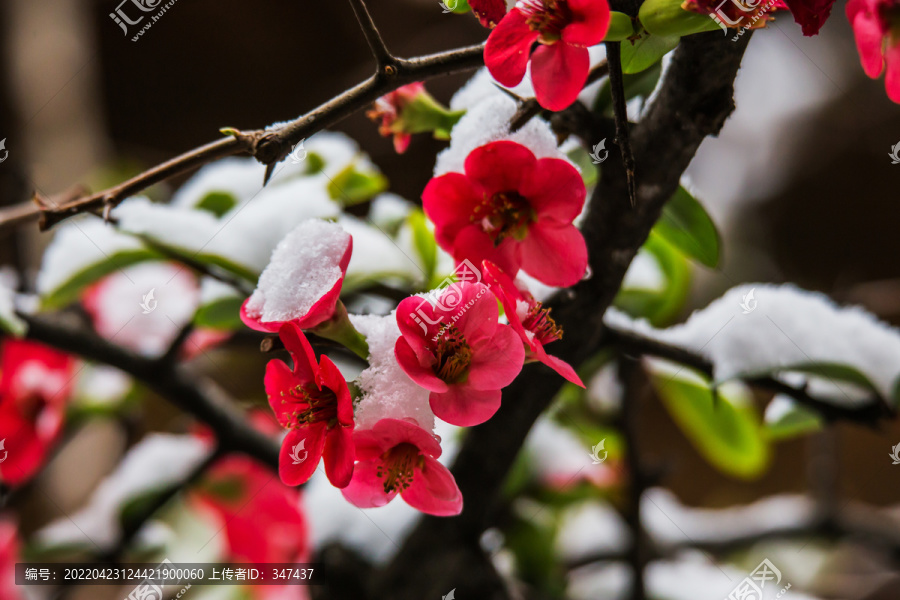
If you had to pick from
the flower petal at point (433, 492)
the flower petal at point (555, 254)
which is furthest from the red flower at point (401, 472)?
the flower petal at point (555, 254)

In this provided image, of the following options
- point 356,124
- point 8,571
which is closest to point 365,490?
point 8,571

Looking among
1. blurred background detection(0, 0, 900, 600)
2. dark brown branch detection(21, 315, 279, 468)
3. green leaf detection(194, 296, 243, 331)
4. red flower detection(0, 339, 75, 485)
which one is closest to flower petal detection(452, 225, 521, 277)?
green leaf detection(194, 296, 243, 331)

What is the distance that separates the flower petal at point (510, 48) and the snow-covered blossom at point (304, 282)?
10 centimetres

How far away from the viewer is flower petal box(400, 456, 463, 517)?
277 mm

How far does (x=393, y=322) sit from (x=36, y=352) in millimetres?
631

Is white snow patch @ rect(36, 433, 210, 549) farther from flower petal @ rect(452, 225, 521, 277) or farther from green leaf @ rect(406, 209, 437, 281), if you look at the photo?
flower petal @ rect(452, 225, 521, 277)

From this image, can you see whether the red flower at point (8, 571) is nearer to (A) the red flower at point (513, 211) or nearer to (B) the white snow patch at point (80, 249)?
(B) the white snow patch at point (80, 249)

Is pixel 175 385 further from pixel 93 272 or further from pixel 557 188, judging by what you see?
pixel 557 188

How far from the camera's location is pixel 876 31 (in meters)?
0.29

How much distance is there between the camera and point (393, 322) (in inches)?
12.1

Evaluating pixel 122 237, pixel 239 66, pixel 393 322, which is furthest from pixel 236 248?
pixel 239 66

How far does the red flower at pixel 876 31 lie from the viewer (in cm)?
29

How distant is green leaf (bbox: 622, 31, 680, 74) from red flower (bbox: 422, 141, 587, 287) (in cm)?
5

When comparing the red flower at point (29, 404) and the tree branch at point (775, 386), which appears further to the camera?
the red flower at point (29, 404)
